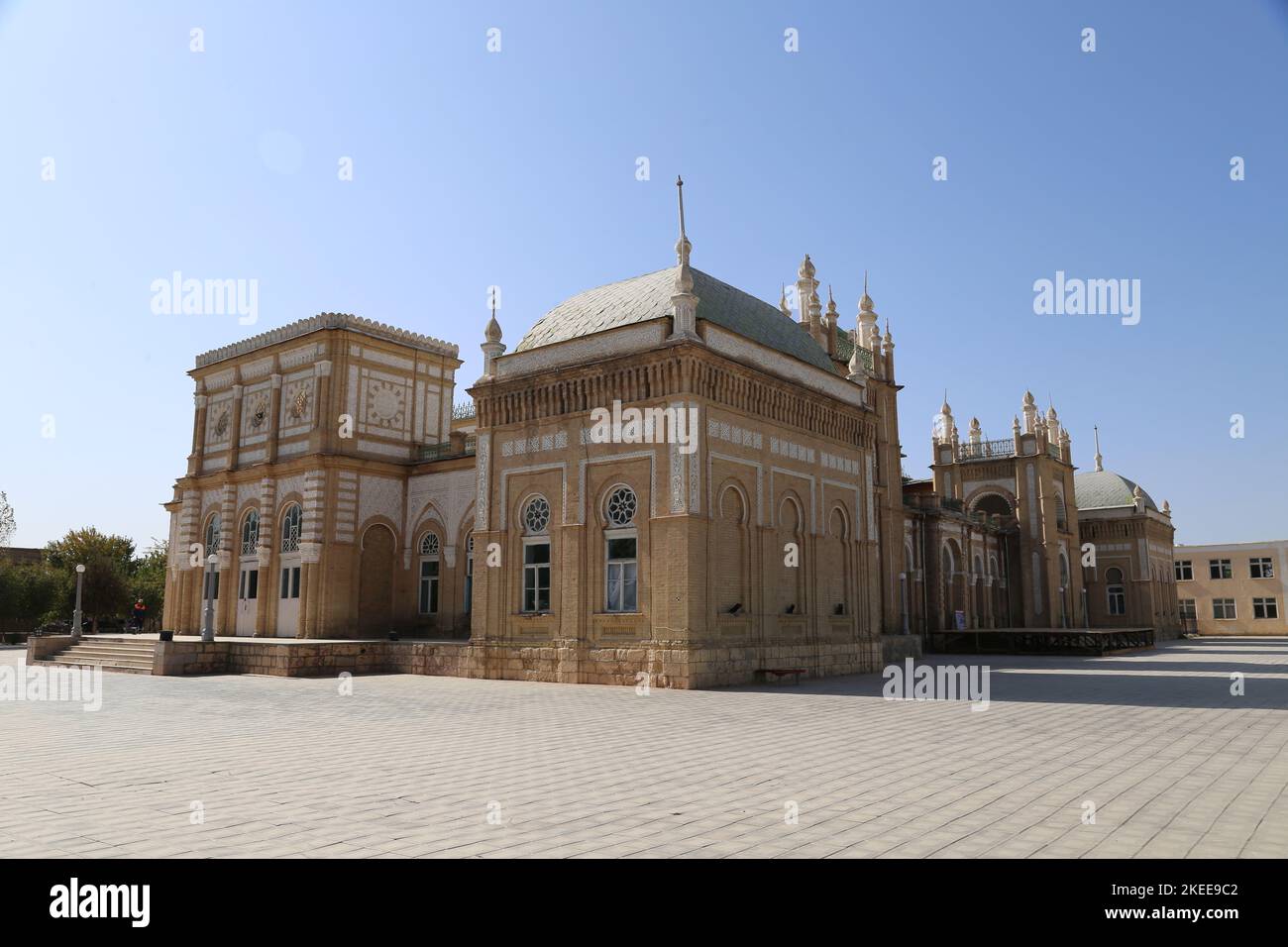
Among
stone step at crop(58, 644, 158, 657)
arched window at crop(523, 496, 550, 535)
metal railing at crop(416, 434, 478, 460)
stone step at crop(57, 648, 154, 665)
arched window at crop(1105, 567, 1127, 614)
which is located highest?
metal railing at crop(416, 434, 478, 460)

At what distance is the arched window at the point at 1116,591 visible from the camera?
58656mm

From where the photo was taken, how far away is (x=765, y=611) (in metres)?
21.8

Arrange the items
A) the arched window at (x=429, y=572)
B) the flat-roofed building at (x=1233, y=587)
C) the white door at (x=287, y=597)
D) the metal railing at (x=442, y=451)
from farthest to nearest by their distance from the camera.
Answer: the flat-roofed building at (x=1233, y=587) → the metal railing at (x=442, y=451) → the arched window at (x=429, y=572) → the white door at (x=287, y=597)

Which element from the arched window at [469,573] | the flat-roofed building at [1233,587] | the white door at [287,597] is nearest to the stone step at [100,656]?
the white door at [287,597]

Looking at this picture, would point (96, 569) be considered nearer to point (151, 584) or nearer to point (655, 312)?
point (151, 584)

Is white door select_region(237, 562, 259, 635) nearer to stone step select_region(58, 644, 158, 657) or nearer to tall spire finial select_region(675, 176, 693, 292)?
stone step select_region(58, 644, 158, 657)

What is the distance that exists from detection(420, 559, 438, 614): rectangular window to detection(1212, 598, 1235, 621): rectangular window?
6460 centimetres

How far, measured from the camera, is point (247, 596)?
31750 millimetres

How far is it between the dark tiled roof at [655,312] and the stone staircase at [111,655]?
46.0 feet

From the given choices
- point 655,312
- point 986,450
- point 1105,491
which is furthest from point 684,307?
point 1105,491

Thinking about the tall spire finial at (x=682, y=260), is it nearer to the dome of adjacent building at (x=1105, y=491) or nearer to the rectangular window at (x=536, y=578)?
the rectangular window at (x=536, y=578)

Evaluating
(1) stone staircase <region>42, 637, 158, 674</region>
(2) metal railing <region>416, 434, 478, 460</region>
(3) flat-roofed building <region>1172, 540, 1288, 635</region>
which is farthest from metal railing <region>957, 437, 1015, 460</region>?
(1) stone staircase <region>42, 637, 158, 674</region>

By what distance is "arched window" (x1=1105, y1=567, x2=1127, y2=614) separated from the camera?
192ft

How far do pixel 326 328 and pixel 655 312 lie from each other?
14.2 meters
